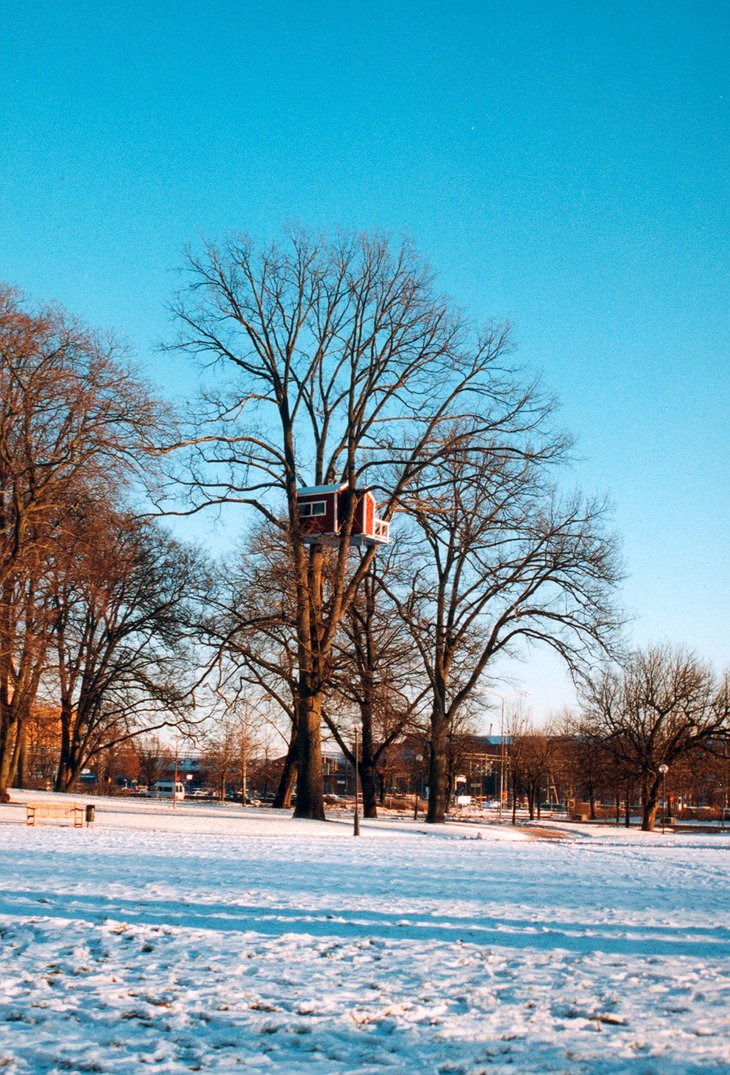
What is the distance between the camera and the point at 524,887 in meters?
14.9

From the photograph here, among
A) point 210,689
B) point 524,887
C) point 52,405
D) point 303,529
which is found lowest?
point 524,887

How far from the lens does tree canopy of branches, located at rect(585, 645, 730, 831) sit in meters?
53.4

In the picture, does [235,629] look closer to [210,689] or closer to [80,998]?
[210,689]

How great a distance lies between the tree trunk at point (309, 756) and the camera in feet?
101

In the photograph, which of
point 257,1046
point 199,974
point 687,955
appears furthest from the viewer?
point 687,955

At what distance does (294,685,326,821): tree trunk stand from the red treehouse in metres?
5.02

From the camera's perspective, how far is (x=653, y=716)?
5612 cm

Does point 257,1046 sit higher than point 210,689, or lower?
lower

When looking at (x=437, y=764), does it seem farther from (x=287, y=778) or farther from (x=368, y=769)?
(x=287, y=778)

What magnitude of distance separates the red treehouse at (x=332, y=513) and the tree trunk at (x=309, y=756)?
5023 mm

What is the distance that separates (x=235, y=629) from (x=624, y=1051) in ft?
77.1

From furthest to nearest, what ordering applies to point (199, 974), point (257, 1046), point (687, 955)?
point (687, 955) → point (199, 974) → point (257, 1046)

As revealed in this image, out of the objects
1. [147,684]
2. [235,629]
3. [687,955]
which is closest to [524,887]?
[687,955]

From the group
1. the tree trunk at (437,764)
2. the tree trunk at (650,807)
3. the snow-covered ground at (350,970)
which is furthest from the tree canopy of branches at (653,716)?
the snow-covered ground at (350,970)
